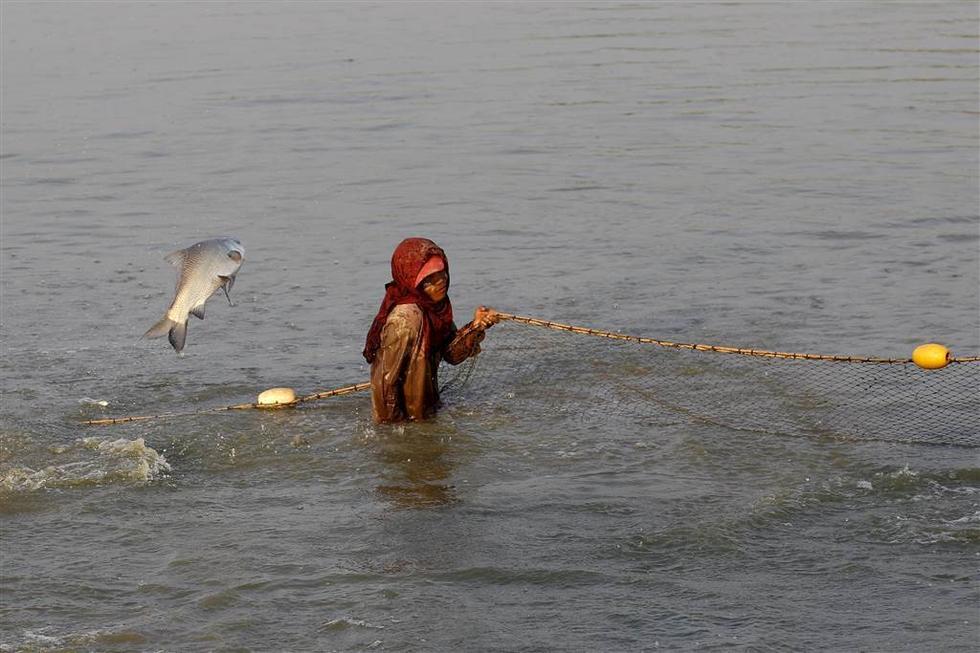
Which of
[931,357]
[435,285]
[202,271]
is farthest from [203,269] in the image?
[931,357]

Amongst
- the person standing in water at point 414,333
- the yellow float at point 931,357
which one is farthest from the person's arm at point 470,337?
the yellow float at point 931,357

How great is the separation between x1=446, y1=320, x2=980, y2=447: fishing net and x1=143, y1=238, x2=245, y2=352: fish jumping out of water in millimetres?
1801

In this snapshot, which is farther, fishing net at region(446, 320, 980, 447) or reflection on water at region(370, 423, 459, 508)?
fishing net at region(446, 320, 980, 447)

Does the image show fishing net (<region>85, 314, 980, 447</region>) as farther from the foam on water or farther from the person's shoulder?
the person's shoulder

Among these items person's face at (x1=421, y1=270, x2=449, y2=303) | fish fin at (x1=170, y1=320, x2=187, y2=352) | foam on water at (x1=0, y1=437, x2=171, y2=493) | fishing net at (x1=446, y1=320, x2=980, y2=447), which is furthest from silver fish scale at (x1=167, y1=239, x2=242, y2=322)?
fishing net at (x1=446, y1=320, x2=980, y2=447)

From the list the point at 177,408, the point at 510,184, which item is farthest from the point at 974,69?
the point at 177,408

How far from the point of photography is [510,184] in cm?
1407

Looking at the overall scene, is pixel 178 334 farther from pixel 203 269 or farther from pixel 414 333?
pixel 414 333

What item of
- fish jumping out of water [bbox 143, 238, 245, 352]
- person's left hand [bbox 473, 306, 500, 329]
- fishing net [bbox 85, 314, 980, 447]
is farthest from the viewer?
fishing net [bbox 85, 314, 980, 447]

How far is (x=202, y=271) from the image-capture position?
258 inches

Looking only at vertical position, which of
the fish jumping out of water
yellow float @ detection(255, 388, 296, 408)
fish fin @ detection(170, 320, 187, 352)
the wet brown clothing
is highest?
the fish jumping out of water

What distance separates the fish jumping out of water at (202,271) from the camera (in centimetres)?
652

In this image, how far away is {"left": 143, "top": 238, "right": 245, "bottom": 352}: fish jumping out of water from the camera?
6.52m

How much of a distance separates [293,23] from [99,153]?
10.6 m
